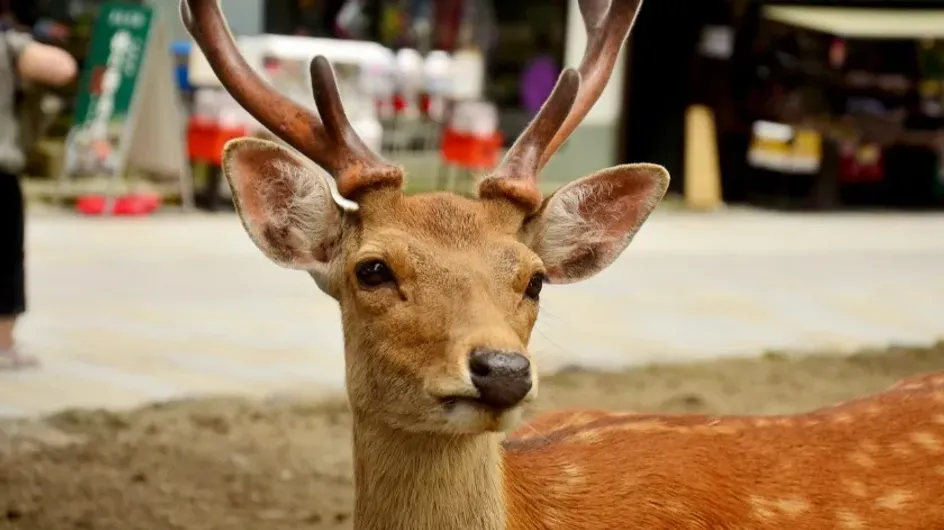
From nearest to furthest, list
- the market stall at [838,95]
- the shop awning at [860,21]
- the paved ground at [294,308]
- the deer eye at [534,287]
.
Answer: the deer eye at [534,287]
the paved ground at [294,308]
the shop awning at [860,21]
the market stall at [838,95]

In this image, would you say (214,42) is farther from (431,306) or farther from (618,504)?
(618,504)

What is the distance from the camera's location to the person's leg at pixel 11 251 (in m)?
4.46

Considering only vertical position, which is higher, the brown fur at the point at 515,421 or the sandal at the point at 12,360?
the brown fur at the point at 515,421

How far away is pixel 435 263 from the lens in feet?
6.37

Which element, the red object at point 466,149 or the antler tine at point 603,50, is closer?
the antler tine at point 603,50

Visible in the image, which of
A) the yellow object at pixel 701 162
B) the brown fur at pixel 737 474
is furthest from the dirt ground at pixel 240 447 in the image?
the yellow object at pixel 701 162

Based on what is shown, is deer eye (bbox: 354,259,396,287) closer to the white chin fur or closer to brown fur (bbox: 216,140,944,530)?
brown fur (bbox: 216,140,944,530)

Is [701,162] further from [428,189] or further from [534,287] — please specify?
[534,287]

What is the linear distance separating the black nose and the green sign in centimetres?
748

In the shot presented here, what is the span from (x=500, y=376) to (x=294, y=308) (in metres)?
4.75

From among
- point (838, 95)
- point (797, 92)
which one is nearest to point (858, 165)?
point (838, 95)

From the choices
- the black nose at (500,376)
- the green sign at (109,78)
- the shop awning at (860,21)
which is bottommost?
the green sign at (109,78)

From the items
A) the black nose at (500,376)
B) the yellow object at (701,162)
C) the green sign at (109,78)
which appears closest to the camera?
the black nose at (500,376)

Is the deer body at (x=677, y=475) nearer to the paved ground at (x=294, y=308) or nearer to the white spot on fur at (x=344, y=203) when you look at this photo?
the white spot on fur at (x=344, y=203)
